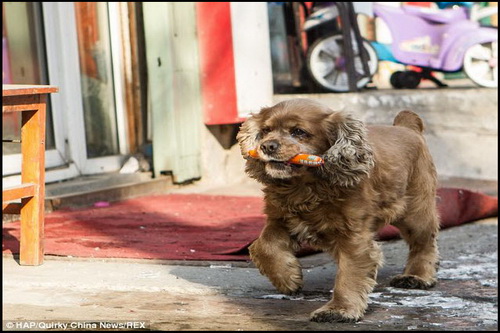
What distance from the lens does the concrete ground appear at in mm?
3982

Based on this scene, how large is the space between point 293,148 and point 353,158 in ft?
0.88

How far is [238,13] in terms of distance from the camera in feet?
29.3

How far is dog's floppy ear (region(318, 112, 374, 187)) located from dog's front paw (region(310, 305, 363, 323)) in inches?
21.9

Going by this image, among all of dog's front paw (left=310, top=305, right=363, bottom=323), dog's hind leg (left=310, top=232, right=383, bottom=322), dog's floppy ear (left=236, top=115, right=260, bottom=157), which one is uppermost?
dog's floppy ear (left=236, top=115, right=260, bottom=157)

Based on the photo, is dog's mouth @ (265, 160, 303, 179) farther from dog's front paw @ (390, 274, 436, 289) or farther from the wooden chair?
the wooden chair

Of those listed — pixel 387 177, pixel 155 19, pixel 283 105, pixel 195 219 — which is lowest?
pixel 195 219

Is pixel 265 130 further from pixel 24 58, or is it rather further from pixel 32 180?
pixel 24 58

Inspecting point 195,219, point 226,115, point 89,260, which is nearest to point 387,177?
point 89,260

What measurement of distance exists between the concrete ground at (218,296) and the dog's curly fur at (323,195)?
160 mm

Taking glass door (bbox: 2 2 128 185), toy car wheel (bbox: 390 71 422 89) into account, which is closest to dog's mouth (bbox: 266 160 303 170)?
glass door (bbox: 2 2 128 185)

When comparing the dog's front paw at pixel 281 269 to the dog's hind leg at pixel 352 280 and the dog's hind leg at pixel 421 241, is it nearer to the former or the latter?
the dog's hind leg at pixel 352 280

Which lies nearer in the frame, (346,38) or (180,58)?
(180,58)

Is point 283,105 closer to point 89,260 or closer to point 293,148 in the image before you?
point 293,148

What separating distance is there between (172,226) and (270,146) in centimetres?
281
